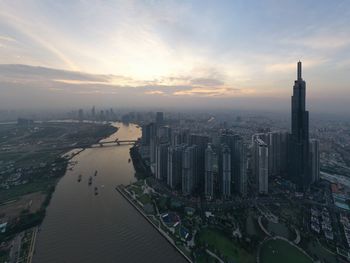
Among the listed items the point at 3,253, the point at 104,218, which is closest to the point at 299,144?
the point at 104,218

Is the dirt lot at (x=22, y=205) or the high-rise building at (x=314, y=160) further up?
the high-rise building at (x=314, y=160)

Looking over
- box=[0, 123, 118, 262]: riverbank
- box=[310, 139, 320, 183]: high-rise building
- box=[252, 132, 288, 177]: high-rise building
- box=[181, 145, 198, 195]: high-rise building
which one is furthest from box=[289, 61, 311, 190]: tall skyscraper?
box=[0, 123, 118, 262]: riverbank

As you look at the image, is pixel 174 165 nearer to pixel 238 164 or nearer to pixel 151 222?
pixel 238 164

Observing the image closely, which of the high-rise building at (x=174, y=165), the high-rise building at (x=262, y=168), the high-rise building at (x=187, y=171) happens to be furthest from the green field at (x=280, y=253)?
the high-rise building at (x=174, y=165)

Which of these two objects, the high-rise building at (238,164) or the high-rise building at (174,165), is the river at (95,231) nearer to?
the high-rise building at (174,165)

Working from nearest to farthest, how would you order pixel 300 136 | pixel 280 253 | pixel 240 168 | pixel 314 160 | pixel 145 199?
pixel 280 253 → pixel 145 199 → pixel 240 168 → pixel 300 136 → pixel 314 160

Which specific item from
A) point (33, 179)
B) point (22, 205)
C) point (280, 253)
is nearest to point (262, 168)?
point (280, 253)
